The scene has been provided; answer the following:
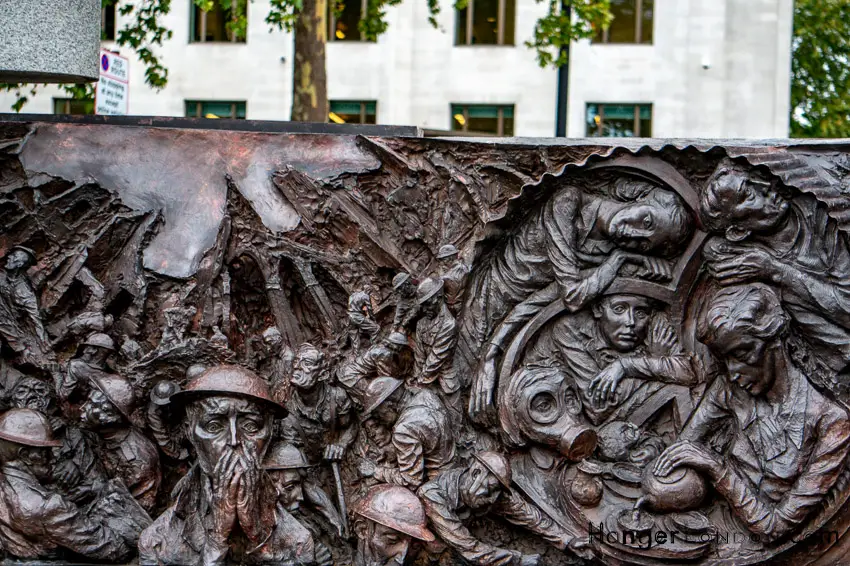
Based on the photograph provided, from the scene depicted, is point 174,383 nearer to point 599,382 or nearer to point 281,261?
point 281,261

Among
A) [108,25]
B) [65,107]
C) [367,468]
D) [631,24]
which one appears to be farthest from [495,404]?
[65,107]

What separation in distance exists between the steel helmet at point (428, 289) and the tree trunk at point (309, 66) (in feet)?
22.0

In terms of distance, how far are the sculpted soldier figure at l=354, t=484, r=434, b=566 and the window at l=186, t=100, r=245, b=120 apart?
16719 mm

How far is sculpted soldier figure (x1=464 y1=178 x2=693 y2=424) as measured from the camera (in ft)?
Answer: 25.6

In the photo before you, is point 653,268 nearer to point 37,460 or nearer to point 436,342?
point 436,342

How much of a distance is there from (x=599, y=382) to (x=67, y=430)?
3.42 meters

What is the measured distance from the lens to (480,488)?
298 inches

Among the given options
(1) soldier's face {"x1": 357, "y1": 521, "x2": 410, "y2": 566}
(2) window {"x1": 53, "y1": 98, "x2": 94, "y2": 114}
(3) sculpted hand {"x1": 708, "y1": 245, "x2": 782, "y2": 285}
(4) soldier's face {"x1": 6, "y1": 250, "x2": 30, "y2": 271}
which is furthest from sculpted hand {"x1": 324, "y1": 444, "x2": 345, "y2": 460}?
(2) window {"x1": 53, "y1": 98, "x2": 94, "y2": 114}

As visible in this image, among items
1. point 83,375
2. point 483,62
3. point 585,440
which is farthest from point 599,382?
point 483,62

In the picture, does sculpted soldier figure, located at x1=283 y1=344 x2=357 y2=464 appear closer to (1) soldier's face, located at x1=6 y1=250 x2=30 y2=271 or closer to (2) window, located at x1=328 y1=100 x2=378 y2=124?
(1) soldier's face, located at x1=6 y1=250 x2=30 y2=271

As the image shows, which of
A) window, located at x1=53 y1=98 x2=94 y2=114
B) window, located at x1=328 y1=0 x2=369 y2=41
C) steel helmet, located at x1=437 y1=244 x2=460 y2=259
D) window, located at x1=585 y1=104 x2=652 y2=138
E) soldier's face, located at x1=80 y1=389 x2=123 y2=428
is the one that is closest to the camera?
soldier's face, located at x1=80 y1=389 x2=123 y2=428

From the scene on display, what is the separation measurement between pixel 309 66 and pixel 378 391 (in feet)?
24.1

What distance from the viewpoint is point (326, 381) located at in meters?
8.06

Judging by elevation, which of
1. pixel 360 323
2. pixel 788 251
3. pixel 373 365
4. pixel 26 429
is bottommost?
pixel 26 429
